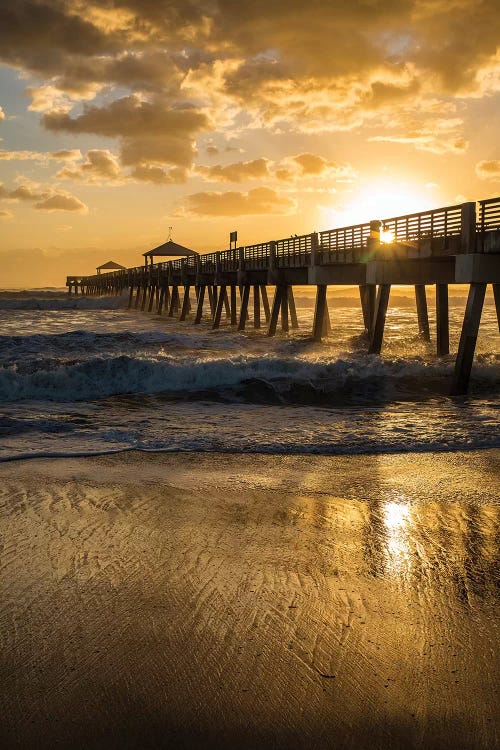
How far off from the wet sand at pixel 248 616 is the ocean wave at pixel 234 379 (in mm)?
8241

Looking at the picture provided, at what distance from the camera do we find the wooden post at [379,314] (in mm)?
20094

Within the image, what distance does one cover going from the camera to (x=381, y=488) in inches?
288

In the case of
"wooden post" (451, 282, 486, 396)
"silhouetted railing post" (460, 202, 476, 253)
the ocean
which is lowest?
the ocean

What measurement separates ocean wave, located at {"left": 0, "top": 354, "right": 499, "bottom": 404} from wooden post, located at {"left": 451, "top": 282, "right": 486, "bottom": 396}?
0.79 metres

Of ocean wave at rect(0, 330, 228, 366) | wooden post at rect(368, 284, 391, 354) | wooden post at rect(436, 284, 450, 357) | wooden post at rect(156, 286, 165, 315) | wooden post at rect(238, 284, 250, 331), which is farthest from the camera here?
wooden post at rect(156, 286, 165, 315)

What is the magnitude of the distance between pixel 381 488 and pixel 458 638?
3.39m

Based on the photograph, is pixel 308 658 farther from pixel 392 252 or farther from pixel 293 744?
pixel 392 252

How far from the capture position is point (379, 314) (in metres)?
20.5

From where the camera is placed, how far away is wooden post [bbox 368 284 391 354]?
2009 centimetres

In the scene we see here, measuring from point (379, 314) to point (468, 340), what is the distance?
5012mm

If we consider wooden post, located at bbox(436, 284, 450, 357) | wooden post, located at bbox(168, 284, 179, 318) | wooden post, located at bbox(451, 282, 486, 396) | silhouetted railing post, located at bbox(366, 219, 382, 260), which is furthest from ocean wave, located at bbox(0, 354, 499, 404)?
wooden post, located at bbox(168, 284, 179, 318)

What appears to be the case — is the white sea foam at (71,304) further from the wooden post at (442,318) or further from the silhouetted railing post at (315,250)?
the wooden post at (442,318)

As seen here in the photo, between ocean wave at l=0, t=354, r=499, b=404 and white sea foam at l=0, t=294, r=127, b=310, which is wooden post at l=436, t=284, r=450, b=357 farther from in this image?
white sea foam at l=0, t=294, r=127, b=310

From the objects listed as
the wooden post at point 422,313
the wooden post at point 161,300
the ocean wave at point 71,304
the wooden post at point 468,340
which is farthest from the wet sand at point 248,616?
the ocean wave at point 71,304
